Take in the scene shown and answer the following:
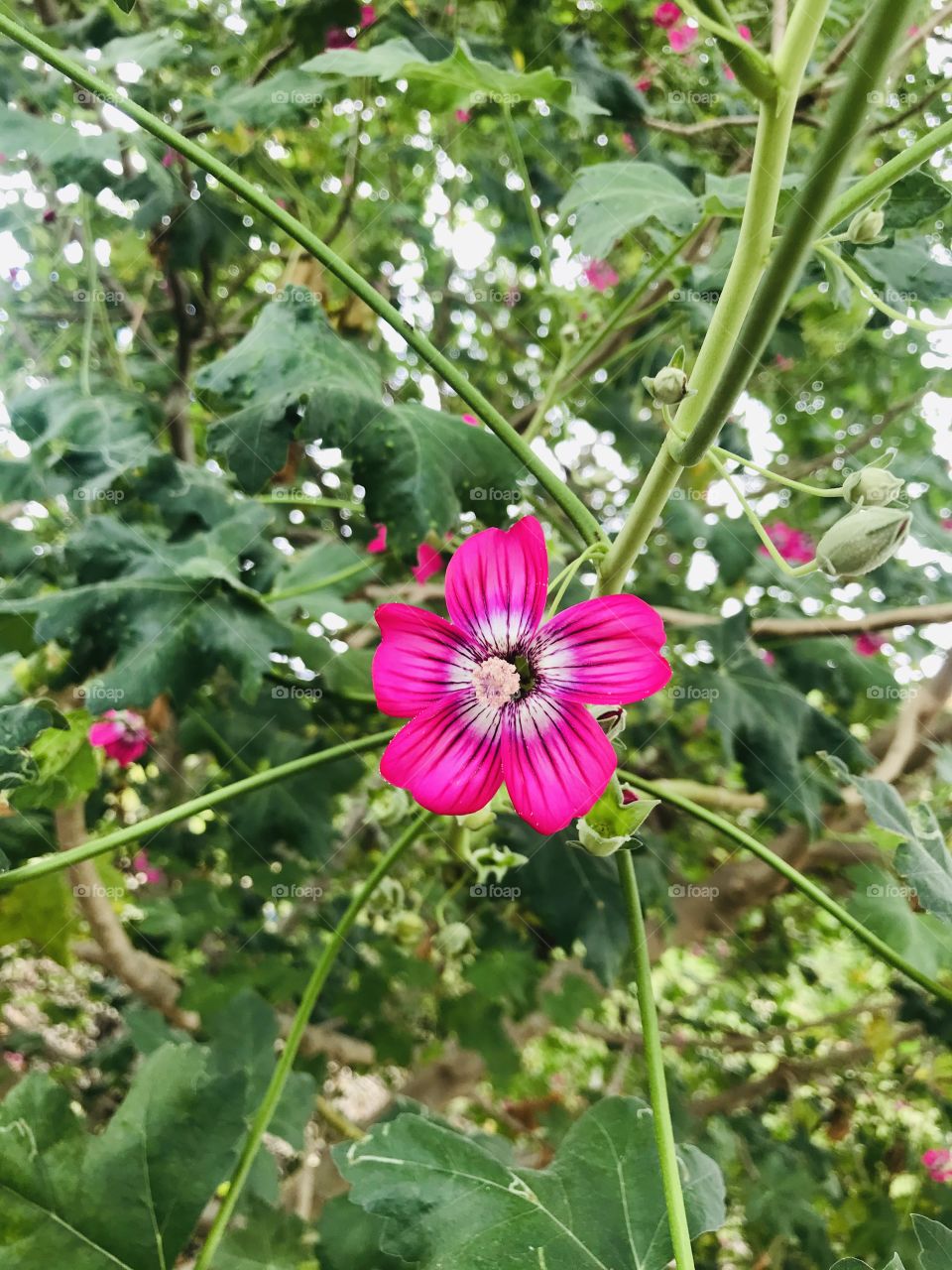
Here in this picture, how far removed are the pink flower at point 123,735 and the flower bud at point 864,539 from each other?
1127 mm

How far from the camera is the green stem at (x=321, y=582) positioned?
122 centimetres

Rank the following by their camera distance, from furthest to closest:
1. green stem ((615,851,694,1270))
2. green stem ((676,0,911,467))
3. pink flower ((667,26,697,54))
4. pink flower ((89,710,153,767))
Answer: pink flower ((667,26,697,54)) → pink flower ((89,710,153,767)) → green stem ((615,851,694,1270)) → green stem ((676,0,911,467))

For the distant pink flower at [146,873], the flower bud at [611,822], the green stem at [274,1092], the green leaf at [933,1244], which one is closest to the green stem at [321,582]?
the green stem at [274,1092]

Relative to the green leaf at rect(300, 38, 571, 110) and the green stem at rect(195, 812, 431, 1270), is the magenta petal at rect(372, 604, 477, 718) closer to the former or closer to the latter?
the green stem at rect(195, 812, 431, 1270)

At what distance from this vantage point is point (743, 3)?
180 cm

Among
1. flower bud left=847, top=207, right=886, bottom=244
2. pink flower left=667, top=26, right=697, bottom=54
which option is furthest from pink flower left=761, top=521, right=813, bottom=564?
flower bud left=847, top=207, right=886, bottom=244

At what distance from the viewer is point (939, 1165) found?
1.75m

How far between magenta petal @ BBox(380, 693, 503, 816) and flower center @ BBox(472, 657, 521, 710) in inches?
0.6

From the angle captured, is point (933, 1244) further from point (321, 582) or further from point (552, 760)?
point (321, 582)

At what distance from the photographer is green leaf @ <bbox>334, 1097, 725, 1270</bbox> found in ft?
2.05

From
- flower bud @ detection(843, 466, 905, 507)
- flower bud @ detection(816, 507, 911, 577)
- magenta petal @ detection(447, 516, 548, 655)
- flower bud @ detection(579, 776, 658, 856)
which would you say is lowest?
flower bud @ detection(579, 776, 658, 856)

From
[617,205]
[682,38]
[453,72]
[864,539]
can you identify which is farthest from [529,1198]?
[682,38]

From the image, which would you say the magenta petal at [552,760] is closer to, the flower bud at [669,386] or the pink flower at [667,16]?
the flower bud at [669,386]

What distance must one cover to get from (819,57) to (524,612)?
71.1 inches
